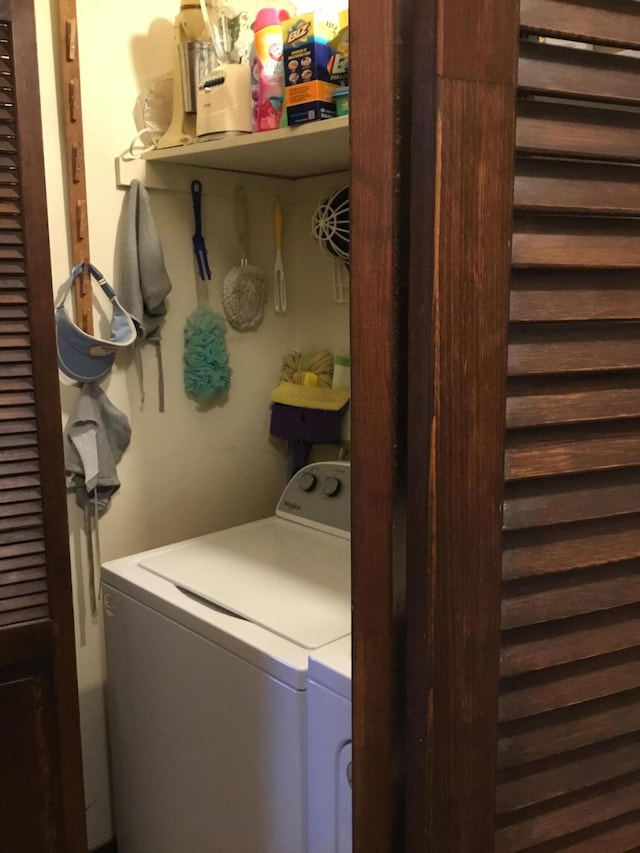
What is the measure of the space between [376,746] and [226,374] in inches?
50.4

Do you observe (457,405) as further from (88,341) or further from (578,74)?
(88,341)

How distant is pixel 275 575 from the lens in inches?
56.2

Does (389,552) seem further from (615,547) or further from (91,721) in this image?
(91,721)

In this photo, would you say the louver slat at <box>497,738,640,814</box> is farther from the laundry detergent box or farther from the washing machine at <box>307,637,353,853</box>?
the laundry detergent box

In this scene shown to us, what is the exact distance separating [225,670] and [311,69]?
1.00 metres

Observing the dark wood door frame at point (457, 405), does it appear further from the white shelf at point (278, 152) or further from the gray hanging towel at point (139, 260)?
the gray hanging towel at point (139, 260)

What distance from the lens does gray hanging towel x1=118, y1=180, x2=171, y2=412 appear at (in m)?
1.57

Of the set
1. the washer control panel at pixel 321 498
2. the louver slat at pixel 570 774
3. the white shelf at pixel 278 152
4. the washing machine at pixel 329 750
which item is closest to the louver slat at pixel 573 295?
the louver slat at pixel 570 774

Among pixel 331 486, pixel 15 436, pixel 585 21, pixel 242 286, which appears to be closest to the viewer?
pixel 585 21

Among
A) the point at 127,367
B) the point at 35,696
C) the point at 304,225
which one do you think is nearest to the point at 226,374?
the point at 127,367

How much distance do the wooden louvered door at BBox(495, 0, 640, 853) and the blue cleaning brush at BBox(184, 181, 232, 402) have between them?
4.07ft

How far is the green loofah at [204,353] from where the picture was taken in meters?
1.73

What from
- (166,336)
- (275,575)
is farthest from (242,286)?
(275,575)

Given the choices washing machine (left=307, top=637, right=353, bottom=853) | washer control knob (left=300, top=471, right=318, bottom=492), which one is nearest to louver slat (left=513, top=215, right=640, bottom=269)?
washing machine (left=307, top=637, right=353, bottom=853)
